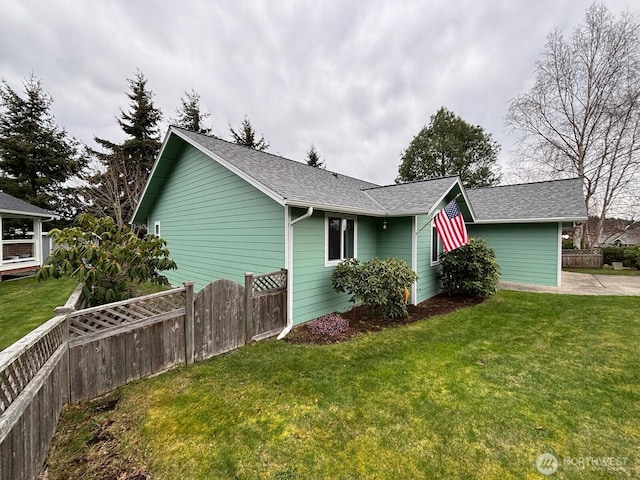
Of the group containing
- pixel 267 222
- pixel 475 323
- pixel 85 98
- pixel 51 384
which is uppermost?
pixel 85 98

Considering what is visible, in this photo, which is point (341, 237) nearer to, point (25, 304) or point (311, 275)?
point (311, 275)

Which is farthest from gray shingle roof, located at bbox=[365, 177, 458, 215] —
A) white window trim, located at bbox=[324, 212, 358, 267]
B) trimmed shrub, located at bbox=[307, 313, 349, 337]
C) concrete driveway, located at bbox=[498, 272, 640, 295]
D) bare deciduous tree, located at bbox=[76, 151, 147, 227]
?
bare deciduous tree, located at bbox=[76, 151, 147, 227]

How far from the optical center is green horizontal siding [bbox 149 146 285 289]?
630 centimetres

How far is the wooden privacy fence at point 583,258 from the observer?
51.7ft

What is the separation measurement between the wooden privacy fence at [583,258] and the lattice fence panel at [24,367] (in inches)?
Result: 871

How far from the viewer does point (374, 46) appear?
34.6 feet

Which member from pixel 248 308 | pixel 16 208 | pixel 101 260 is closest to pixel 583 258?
pixel 248 308

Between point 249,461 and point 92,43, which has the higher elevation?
point 92,43

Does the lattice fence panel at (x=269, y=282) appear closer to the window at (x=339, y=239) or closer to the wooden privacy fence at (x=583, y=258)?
the window at (x=339, y=239)

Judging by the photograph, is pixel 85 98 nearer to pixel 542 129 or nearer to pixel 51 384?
pixel 51 384

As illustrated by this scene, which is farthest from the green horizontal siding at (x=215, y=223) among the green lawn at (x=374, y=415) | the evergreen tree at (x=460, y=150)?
the evergreen tree at (x=460, y=150)

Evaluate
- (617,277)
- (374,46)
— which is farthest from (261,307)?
(617,277)

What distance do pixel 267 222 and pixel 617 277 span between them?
53.0 ft

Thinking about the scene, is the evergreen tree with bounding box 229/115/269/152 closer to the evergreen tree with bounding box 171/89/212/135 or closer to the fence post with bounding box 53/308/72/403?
the evergreen tree with bounding box 171/89/212/135
